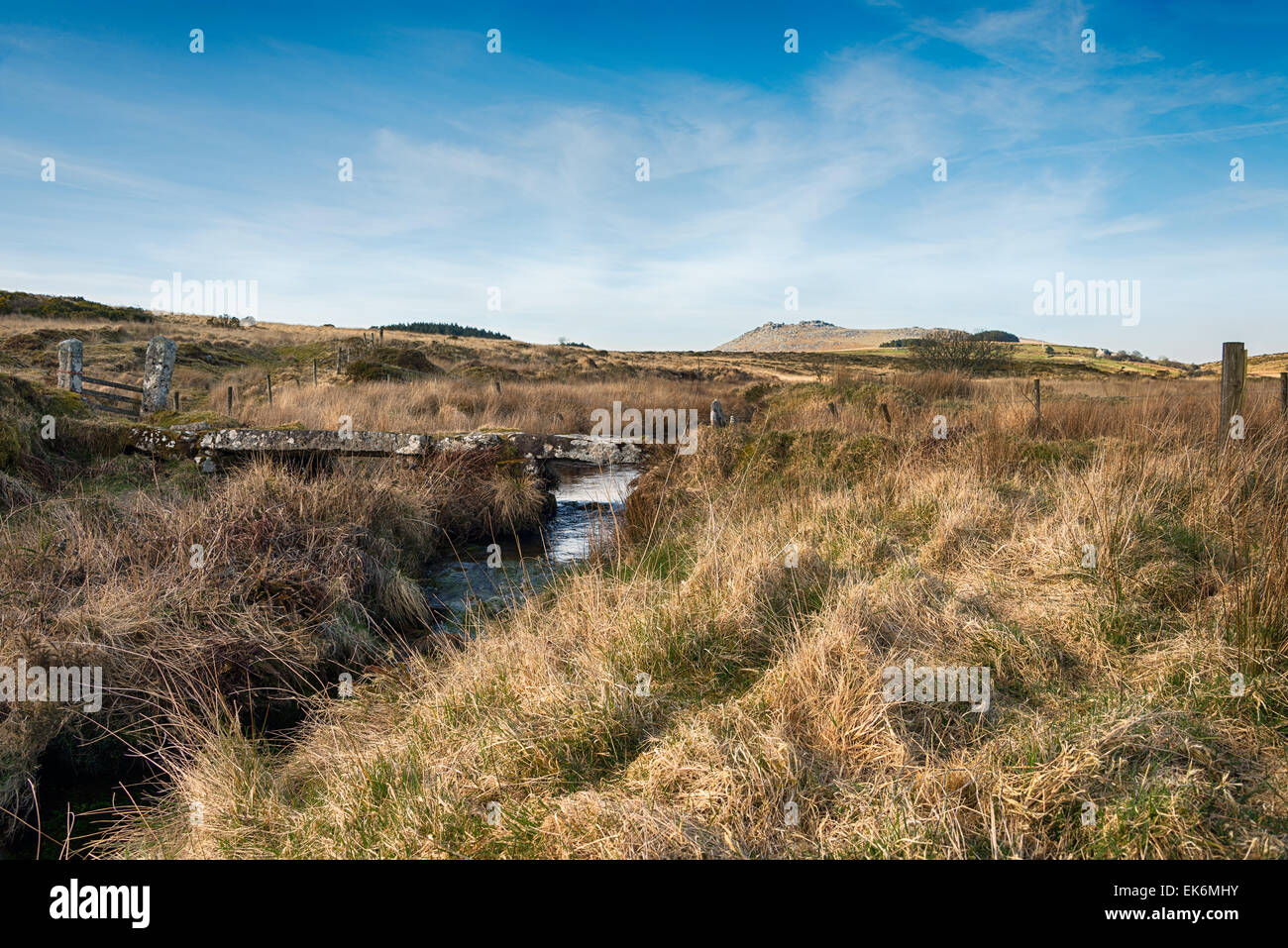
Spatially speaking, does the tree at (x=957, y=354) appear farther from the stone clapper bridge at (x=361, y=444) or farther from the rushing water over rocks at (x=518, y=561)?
the stone clapper bridge at (x=361, y=444)

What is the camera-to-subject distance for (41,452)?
863 cm

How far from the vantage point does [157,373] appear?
13422 mm

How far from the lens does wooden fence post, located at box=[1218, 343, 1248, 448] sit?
6.80 metres

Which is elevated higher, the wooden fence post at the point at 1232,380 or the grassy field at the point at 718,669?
the wooden fence post at the point at 1232,380

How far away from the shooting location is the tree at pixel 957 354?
904 inches

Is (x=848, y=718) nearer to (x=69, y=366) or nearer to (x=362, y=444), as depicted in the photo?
(x=362, y=444)

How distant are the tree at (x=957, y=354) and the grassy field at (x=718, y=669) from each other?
15.8m

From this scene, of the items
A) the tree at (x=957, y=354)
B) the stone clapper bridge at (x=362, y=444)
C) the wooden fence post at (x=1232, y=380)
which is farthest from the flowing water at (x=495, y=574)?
the tree at (x=957, y=354)

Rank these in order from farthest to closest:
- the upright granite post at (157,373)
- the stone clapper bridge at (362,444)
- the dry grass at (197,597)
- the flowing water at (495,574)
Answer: the upright granite post at (157,373) → the stone clapper bridge at (362,444) → the dry grass at (197,597) → the flowing water at (495,574)

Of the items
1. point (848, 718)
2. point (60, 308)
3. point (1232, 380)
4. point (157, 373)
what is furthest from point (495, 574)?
point (60, 308)
